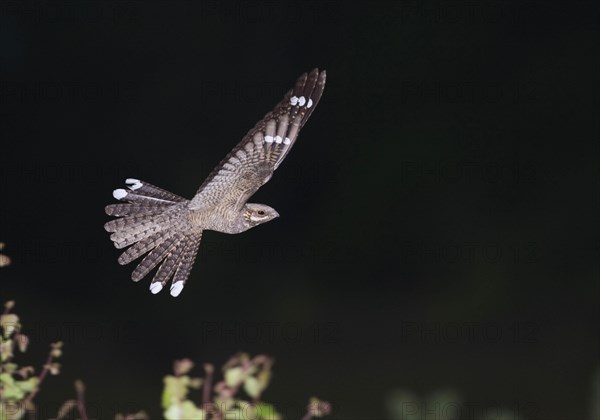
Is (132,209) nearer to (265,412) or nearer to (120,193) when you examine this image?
(120,193)

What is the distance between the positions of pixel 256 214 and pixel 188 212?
0.18 m

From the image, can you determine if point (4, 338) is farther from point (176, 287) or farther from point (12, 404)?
point (176, 287)

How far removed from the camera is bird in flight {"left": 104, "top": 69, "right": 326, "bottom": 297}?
221 centimetres

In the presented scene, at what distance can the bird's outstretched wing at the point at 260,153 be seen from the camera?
2217mm

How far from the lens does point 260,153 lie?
2.42 m

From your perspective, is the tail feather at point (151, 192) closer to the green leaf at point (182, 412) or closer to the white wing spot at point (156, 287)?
the white wing spot at point (156, 287)

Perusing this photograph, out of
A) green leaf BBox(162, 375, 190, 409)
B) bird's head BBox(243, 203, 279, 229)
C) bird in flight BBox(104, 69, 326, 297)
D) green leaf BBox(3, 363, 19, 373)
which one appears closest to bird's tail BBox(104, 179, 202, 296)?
bird in flight BBox(104, 69, 326, 297)

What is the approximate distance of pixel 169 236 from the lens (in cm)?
232

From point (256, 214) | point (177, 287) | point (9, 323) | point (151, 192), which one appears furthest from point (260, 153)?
point (9, 323)

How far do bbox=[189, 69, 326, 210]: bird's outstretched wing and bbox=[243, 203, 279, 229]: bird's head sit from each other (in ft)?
0.16

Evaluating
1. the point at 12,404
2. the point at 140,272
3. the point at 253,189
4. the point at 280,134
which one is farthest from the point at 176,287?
the point at 280,134

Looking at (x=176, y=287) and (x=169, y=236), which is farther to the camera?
(x=169, y=236)

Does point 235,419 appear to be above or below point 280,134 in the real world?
below

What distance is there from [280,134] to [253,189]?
0.38m
